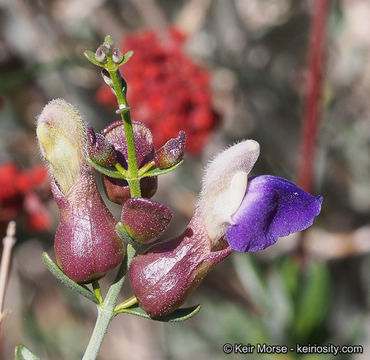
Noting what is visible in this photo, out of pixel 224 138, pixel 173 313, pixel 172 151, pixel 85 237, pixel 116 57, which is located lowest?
pixel 224 138

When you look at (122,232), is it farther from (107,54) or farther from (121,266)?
(107,54)

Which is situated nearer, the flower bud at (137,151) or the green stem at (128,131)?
the green stem at (128,131)

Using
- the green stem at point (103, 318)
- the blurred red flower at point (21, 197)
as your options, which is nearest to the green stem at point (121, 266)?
the green stem at point (103, 318)

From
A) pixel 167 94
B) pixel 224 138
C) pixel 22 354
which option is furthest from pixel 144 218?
pixel 224 138

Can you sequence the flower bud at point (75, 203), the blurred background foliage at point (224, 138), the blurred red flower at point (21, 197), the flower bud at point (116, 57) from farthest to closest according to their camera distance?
the blurred background foliage at point (224, 138) < the blurred red flower at point (21, 197) < the flower bud at point (75, 203) < the flower bud at point (116, 57)

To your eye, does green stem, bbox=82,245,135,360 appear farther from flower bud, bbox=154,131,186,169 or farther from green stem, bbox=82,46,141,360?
flower bud, bbox=154,131,186,169

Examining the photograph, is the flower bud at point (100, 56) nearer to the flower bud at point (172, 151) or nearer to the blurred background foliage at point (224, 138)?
the flower bud at point (172, 151)
